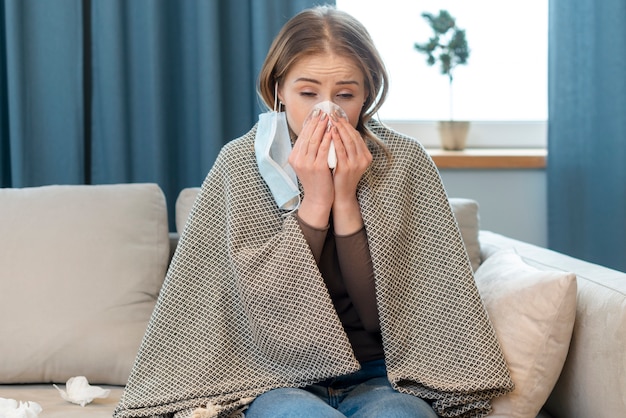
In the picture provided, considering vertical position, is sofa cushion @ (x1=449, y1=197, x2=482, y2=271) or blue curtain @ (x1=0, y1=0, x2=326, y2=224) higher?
blue curtain @ (x1=0, y1=0, x2=326, y2=224)

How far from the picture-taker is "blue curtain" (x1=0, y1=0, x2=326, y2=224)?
2.34m

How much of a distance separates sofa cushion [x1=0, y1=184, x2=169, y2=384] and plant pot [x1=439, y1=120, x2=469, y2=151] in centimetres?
104

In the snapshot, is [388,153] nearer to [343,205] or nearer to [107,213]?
[343,205]

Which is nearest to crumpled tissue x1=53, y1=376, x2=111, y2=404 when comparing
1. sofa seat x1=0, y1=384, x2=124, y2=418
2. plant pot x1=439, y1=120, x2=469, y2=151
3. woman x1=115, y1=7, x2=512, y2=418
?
sofa seat x1=0, y1=384, x2=124, y2=418

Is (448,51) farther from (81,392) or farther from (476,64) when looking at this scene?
(81,392)

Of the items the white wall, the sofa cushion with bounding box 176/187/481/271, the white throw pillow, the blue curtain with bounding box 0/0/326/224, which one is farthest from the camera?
the white wall

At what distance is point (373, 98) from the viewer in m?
1.64

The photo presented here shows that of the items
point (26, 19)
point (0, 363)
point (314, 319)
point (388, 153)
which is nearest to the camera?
point (314, 319)

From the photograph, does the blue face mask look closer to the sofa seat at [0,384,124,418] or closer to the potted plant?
the sofa seat at [0,384,124,418]

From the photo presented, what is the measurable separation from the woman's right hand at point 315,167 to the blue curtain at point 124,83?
89cm

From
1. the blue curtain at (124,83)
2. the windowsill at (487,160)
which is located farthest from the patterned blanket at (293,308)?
the windowsill at (487,160)

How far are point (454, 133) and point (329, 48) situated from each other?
116cm

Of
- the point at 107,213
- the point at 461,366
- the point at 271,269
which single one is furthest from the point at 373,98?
the point at 107,213

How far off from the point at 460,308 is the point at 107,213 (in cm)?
84
